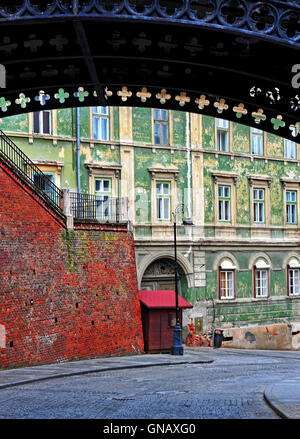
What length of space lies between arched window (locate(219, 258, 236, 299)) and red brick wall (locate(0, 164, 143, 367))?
6.88m

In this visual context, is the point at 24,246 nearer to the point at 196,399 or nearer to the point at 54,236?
the point at 54,236

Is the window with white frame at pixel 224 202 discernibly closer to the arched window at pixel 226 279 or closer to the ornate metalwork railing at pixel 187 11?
the arched window at pixel 226 279

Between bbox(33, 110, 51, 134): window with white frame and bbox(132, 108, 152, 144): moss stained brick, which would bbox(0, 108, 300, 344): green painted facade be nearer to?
bbox(132, 108, 152, 144): moss stained brick

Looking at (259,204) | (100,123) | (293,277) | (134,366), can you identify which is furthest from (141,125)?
(134,366)

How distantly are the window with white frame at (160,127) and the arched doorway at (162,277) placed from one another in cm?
643

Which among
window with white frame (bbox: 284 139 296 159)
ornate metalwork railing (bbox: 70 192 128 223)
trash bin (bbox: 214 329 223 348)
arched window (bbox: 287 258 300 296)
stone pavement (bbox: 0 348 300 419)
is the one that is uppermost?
window with white frame (bbox: 284 139 296 159)

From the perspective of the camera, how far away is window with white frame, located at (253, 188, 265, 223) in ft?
134

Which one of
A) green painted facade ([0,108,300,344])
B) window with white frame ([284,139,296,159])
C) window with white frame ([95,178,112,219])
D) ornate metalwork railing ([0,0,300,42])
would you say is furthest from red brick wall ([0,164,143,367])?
ornate metalwork railing ([0,0,300,42])

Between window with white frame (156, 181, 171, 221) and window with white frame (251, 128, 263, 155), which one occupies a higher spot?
window with white frame (251, 128, 263, 155)

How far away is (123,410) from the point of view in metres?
14.2

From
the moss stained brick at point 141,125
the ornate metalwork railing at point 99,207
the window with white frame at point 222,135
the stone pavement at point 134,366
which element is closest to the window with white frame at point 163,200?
the moss stained brick at point 141,125

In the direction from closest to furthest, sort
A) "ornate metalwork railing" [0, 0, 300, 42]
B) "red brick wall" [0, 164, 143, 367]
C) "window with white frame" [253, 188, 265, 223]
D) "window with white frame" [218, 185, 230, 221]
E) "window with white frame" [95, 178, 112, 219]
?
"ornate metalwork railing" [0, 0, 300, 42], "red brick wall" [0, 164, 143, 367], "window with white frame" [95, 178, 112, 219], "window with white frame" [218, 185, 230, 221], "window with white frame" [253, 188, 265, 223]

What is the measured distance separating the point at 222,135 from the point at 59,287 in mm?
15698

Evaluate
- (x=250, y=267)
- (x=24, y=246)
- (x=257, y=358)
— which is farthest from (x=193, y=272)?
(x=24, y=246)
